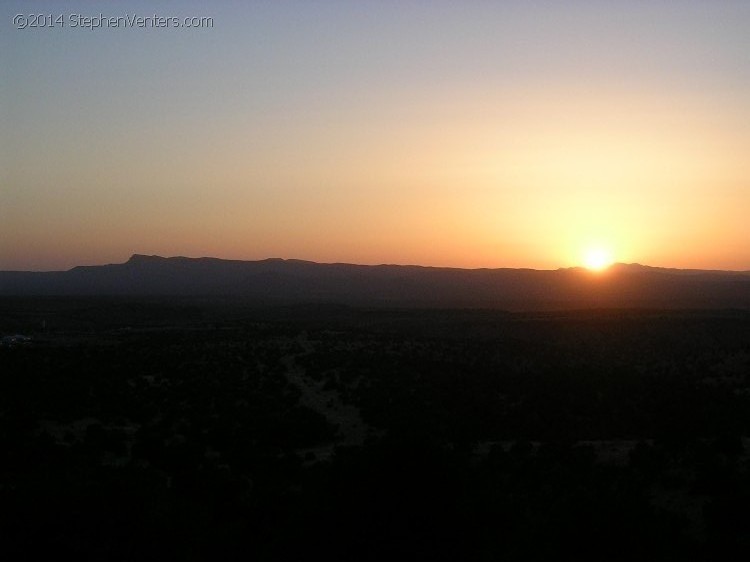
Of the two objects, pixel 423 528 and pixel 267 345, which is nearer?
pixel 423 528

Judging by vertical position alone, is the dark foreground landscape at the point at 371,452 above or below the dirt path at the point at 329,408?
above

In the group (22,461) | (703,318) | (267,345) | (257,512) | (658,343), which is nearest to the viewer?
(257,512)

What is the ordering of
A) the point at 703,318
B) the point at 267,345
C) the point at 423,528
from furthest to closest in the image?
the point at 703,318 < the point at 267,345 < the point at 423,528

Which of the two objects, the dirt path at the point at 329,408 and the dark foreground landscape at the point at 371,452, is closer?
the dark foreground landscape at the point at 371,452

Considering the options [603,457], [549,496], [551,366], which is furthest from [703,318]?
[549,496]

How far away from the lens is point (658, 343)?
208ft

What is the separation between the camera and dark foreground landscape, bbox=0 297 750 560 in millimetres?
13656

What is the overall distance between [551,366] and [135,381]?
939 inches

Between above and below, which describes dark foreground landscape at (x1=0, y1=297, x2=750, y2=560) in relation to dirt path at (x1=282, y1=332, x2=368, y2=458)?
above

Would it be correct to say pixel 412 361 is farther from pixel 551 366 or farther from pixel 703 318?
pixel 703 318

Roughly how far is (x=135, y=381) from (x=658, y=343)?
43064 millimetres

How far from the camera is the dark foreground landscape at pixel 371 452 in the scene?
13656 millimetres

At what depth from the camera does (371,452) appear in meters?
Answer: 15.3

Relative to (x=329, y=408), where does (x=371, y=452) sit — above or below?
above
